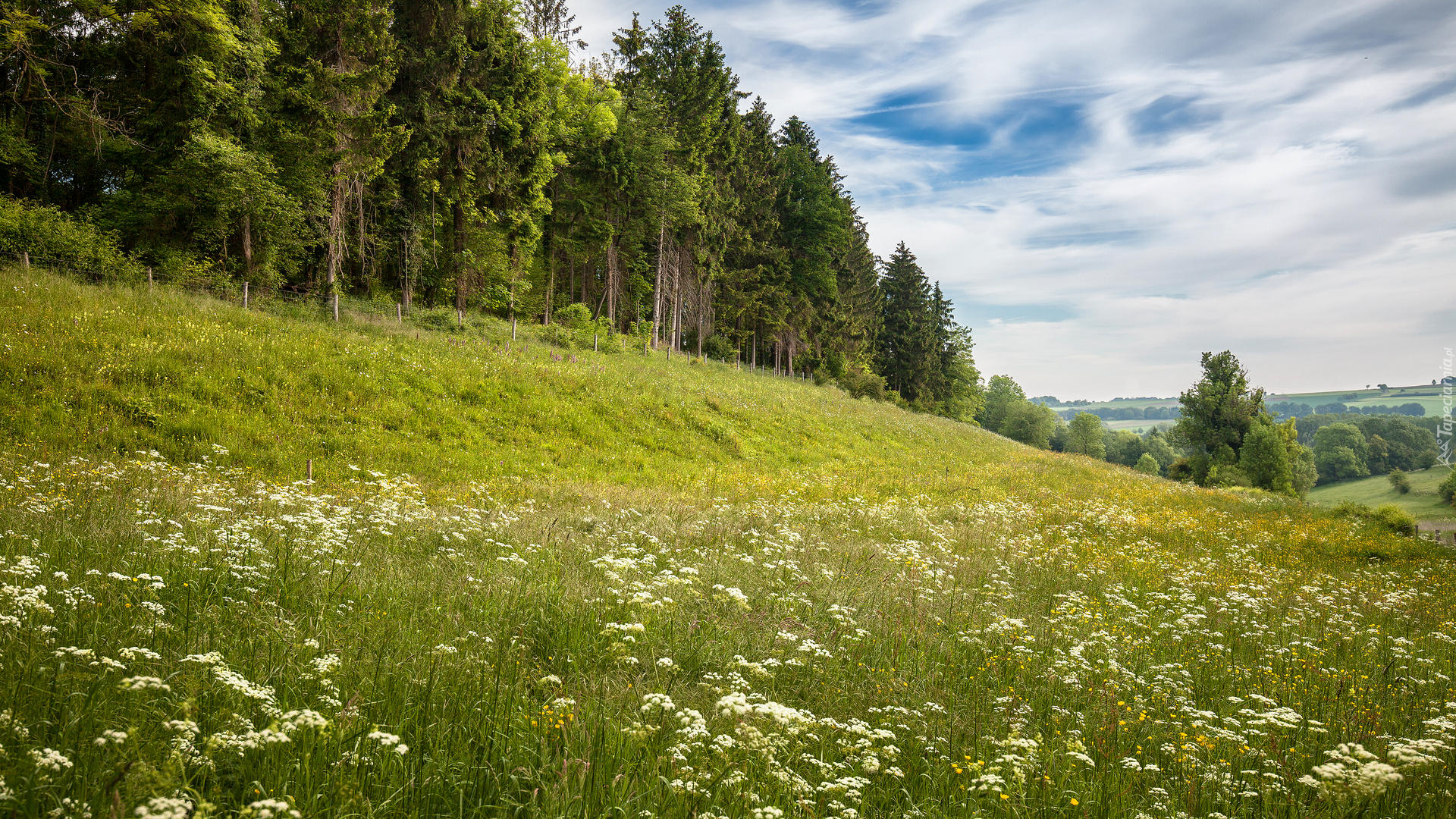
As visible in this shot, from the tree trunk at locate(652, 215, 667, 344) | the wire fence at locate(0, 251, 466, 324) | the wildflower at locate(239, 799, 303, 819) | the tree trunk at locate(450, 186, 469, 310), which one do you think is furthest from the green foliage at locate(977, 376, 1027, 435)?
the wildflower at locate(239, 799, 303, 819)

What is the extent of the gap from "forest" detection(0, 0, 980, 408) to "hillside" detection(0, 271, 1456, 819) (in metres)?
10.5

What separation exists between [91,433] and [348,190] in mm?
17480

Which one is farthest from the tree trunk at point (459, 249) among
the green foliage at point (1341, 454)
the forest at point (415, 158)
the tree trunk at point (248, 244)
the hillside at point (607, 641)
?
the green foliage at point (1341, 454)

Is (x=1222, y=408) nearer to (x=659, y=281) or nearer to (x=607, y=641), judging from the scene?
(x=659, y=281)

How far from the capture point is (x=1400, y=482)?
57.6m

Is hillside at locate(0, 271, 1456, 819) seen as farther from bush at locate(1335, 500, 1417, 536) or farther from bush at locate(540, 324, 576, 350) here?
bush at locate(540, 324, 576, 350)

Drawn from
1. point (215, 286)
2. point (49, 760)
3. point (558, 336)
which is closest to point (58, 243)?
point (215, 286)

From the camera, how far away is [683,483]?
16.1 metres

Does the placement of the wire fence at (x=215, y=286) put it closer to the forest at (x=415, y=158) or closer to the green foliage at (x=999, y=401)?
the forest at (x=415, y=158)

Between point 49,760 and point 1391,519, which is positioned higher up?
point 49,760

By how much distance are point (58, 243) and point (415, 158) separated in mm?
12106

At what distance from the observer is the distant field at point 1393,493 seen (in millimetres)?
41594

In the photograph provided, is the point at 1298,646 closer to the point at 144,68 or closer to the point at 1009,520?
the point at 1009,520

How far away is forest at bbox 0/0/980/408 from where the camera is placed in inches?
844
